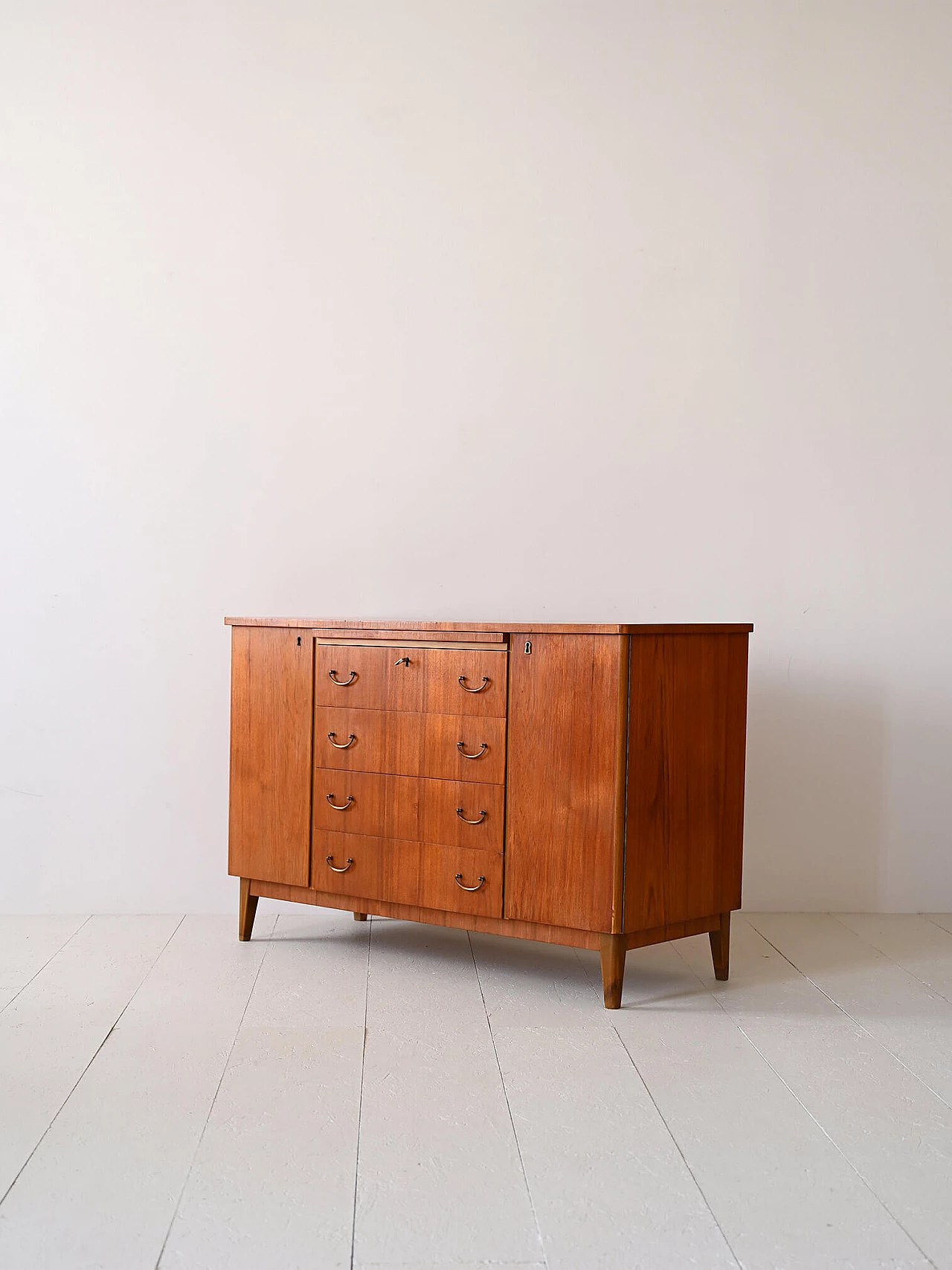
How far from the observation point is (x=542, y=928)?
2.38m

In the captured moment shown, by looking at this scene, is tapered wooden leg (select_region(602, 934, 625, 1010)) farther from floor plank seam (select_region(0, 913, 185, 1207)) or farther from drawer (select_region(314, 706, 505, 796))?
floor plank seam (select_region(0, 913, 185, 1207))

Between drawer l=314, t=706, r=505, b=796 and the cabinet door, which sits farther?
the cabinet door

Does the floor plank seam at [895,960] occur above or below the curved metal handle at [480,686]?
below

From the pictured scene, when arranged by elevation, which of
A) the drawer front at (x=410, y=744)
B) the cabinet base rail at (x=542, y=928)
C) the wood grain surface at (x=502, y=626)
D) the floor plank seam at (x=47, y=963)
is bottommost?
the floor plank seam at (x=47, y=963)

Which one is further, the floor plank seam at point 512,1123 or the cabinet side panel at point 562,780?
the cabinet side panel at point 562,780

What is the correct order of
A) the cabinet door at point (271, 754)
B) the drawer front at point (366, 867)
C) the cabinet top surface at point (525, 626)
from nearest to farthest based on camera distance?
1. the cabinet top surface at point (525, 626)
2. the drawer front at point (366, 867)
3. the cabinet door at point (271, 754)

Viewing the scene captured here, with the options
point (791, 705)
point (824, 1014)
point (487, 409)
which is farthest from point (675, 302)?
point (824, 1014)

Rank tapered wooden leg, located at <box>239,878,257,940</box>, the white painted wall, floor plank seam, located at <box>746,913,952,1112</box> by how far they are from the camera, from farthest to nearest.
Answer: the white painted wall
tapered wooden leg, located at <box>239,878,257,940</box>
floor plank seam, located at <box>746,913,952,1112</box>

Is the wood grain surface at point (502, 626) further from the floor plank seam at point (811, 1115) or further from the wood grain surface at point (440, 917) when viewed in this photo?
the floor plank seam at point (811, 1115)

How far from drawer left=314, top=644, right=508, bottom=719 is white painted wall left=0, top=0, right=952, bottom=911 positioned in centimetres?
52

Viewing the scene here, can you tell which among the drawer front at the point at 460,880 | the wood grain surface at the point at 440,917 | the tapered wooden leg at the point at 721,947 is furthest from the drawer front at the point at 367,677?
the tapered wooden leg at the point at 721,947

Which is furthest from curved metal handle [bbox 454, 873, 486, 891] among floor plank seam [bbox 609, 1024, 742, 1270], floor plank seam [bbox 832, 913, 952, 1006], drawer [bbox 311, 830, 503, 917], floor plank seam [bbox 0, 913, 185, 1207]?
floor plank seam [bbox 832, 913, 952, 1006]

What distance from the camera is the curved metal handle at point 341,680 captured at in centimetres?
262

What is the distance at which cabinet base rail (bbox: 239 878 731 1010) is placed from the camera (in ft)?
7.59
